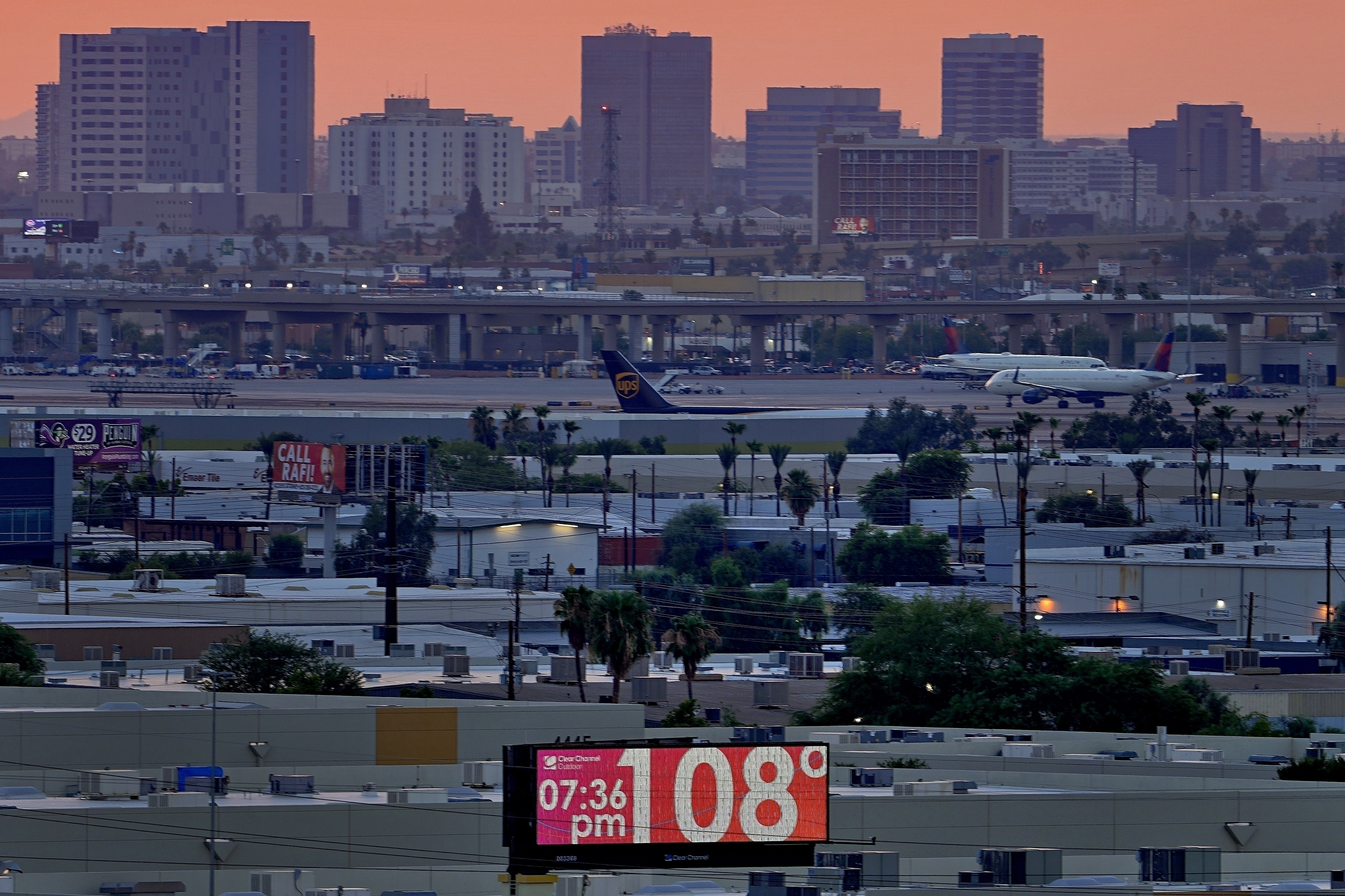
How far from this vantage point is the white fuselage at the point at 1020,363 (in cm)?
17575

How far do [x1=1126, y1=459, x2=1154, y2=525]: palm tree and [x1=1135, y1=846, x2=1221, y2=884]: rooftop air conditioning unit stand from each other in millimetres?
63857

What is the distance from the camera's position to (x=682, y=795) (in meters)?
30.4

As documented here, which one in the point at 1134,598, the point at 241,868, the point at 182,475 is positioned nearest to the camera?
the point at 241,868

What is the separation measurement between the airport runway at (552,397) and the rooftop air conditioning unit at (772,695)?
99.2 metres

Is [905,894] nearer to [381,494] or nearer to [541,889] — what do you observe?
[541,889]

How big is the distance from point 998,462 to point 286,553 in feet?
120

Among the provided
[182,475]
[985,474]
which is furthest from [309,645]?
[985,474]

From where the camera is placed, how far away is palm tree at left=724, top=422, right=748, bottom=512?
102 m

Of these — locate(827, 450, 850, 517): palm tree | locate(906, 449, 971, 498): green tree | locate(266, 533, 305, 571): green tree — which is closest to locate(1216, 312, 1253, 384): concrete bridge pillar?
locate(827, 450, 850, 517): palm tree

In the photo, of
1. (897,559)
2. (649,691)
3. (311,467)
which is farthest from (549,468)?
(649,691)

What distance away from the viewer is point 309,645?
60969mm

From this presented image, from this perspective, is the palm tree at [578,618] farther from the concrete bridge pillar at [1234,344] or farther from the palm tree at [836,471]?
the concrete bridge pillar at [1234,344]

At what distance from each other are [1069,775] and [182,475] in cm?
7678

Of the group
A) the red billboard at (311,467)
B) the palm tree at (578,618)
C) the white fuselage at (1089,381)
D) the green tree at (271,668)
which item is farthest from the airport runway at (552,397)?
the green tree at (271,668)
